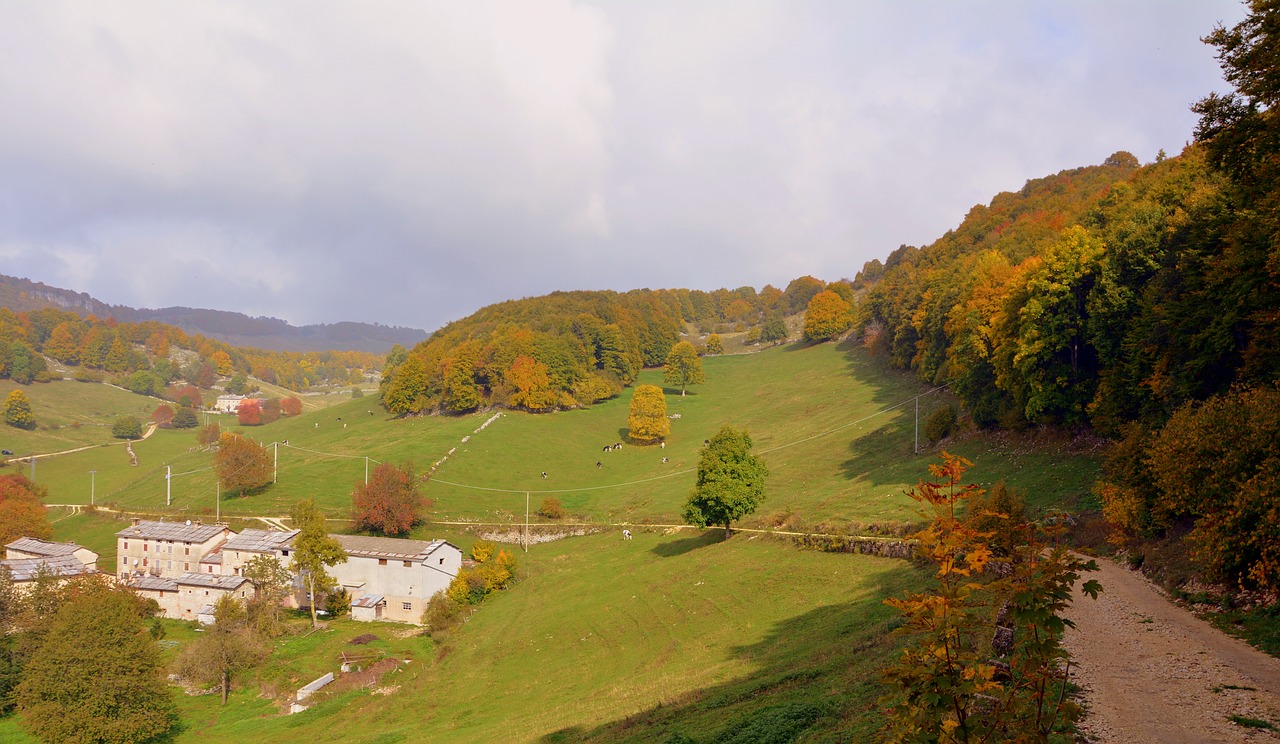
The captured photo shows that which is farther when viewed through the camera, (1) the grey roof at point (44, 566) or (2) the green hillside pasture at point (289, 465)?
(2) the green hillside pasture at point (289, 465)

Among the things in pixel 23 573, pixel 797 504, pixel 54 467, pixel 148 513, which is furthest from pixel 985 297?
pixel 54 467

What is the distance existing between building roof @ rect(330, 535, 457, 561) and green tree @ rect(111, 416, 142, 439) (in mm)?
123608

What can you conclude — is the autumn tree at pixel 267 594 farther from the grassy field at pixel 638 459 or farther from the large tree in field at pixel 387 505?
the grassy field at pixel 638 459

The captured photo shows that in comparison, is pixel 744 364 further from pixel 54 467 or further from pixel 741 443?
pixel 54 467

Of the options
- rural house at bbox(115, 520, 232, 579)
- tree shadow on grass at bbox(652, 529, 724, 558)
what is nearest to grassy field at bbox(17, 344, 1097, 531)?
tree shadow on grass at bbox(652, 529, 724, 558)

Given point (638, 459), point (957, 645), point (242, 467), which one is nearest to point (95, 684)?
point (957, 645)

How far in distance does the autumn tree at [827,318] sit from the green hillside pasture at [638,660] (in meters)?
101

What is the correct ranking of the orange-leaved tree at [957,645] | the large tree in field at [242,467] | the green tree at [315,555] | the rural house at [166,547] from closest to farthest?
the orange-leaved tree at [957,645] < the green tree at [315,555] < the rural house at [166,547] < the large tree in field at [242,467]

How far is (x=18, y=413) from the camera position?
5886 inches

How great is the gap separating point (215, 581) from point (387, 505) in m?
15.6

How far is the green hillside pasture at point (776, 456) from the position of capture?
4912cm

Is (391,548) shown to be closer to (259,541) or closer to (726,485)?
(259,541)

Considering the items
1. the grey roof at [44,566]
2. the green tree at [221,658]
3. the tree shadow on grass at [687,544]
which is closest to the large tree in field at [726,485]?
the tree shadow on grass at [687,544]

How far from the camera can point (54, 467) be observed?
400 feet
